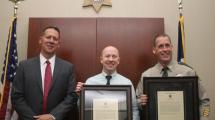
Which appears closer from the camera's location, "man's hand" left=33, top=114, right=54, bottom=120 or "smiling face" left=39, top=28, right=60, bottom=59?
"man's hand" left=33, top=114, right=54, bottom=120

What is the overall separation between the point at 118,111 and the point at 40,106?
723 millimetres

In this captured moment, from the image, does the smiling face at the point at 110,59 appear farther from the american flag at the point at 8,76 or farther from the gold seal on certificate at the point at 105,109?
the american flag at the point at 8,76

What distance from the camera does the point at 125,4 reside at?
3564mm

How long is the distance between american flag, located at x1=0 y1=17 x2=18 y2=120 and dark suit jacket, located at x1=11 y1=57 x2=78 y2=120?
0.47 meters

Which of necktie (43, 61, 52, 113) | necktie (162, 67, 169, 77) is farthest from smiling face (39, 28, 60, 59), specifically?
necktie (162, 67, 169, 77)

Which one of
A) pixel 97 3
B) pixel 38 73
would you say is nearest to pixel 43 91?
pixel 38 73

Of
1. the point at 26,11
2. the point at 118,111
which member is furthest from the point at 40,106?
the point at 26,11

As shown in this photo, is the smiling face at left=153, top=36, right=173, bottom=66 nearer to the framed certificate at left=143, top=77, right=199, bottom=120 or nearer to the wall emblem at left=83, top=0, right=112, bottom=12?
the framed certificate at left=143, top=77, right=199, bottom=120

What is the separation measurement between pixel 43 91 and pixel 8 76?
0.71 metres

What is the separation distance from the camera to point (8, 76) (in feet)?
9.76

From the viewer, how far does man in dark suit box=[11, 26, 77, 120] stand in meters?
2.43

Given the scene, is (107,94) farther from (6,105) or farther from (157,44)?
(6,105)

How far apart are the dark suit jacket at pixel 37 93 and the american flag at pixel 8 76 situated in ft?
1.55

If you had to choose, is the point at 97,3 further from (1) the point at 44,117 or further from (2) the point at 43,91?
(1) the point at 44,117
